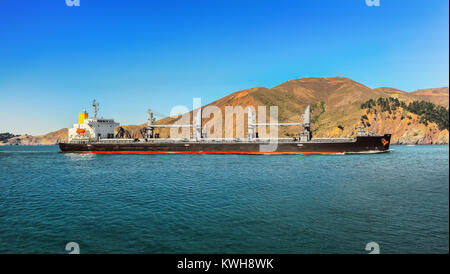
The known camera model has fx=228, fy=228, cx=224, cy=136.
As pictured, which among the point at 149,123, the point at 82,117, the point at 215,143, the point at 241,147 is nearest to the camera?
the point at 241,147

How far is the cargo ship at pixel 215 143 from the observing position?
171ft

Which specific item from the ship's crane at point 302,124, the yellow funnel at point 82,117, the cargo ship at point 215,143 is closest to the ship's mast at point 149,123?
the cargo ship at point 215,143

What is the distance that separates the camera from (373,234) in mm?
10398

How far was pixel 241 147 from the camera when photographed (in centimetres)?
5722

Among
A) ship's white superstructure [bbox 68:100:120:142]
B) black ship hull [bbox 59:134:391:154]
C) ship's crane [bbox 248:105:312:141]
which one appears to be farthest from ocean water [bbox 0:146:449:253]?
ship's white superstructure [bbox 68:100:120:142]

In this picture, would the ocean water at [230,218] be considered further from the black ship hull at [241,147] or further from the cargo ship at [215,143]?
the cargo ship at [215,143]

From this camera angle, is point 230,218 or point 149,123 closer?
point 230,218

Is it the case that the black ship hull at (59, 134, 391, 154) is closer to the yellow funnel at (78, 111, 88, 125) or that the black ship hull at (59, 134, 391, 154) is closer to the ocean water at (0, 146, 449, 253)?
the yellow funnel at (78, 111, 88, 125)

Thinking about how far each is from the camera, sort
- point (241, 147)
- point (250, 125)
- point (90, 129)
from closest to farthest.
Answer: point (241, 147)
point (250, 125)
point (90, 129)

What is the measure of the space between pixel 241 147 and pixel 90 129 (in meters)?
43.8

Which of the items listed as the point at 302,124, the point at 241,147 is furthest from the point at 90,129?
the point at 302,124

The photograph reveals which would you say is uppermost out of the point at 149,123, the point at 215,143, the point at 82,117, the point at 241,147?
the point at 82,117

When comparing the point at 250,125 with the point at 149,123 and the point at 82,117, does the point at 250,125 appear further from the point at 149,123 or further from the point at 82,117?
the point at 82,117

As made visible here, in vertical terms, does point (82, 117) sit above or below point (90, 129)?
above
